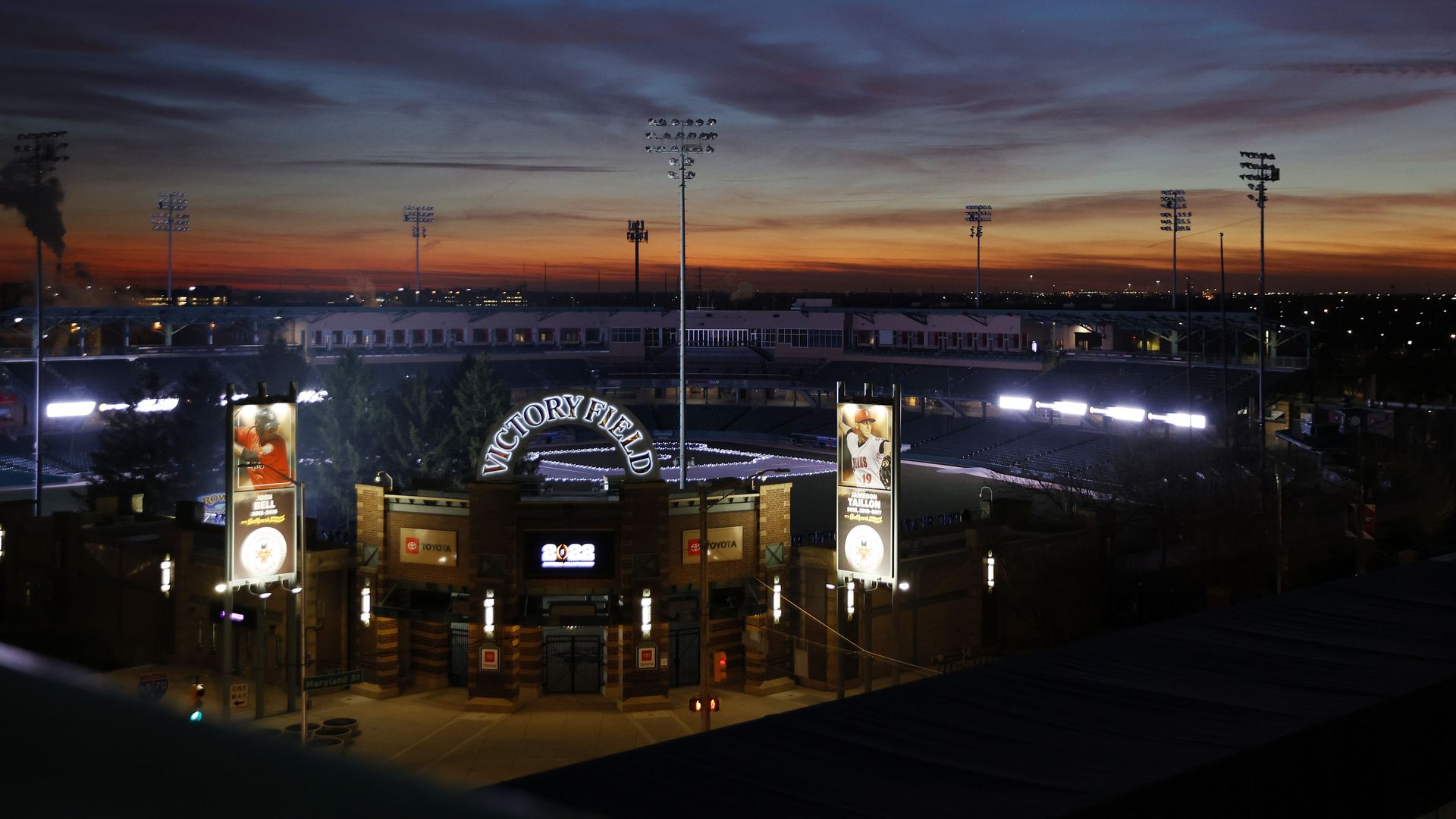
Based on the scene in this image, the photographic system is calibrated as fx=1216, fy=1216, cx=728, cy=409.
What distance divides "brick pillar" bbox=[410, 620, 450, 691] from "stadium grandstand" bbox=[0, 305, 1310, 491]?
111 feet

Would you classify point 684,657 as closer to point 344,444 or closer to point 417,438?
point 417,438

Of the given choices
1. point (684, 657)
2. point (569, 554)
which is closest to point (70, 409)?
point (569, 554)

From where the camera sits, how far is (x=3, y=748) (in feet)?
6.41

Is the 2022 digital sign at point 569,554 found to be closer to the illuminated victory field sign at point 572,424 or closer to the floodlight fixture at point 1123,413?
the illuminated victory field sign at point 572,424

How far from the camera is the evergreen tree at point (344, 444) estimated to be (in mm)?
54875

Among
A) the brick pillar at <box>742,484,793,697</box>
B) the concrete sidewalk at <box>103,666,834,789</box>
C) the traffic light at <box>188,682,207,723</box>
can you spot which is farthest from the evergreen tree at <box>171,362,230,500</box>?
the brick pillar at <box>742,484,793,697</box>

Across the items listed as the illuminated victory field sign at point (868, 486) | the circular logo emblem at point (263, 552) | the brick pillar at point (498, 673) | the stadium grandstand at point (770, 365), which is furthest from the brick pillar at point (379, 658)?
the stadium grandstand at point (770, 365)

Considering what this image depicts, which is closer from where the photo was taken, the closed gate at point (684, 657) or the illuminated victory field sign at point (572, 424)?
the illuminated victory field sign at point (572, 424)

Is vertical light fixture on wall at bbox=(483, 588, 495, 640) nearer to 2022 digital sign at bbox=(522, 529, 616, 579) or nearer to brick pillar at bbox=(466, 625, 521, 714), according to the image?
brick pillar at bbox=(466, 625, 521, 714)

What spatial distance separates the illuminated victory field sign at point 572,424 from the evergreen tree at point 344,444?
75.3 ft

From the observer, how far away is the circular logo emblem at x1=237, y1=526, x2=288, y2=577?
2805 cm

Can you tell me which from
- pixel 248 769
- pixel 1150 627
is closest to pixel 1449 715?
pixel 1150 627

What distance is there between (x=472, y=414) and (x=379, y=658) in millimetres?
32714

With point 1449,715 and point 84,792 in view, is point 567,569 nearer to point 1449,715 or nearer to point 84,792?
point 1449,715
